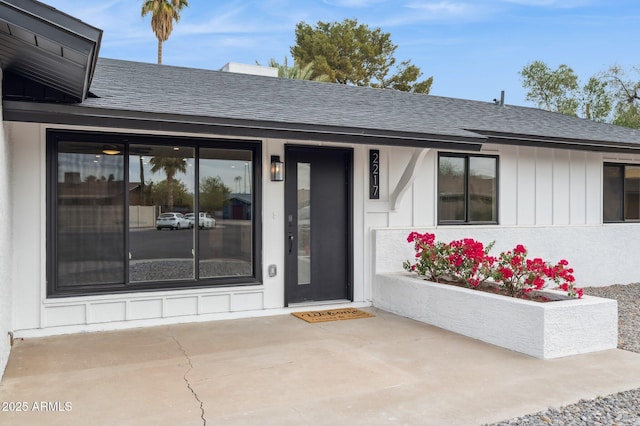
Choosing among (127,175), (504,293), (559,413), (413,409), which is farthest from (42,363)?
(504,293)

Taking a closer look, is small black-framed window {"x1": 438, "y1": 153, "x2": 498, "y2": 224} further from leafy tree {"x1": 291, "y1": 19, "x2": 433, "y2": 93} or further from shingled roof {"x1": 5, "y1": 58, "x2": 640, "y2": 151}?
leafy tree {"x1": 291, "y1": 19, "x2": 433, "y2": 93}

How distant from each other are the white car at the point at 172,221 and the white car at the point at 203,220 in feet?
0.16

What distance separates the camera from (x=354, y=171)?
6969 millimetres

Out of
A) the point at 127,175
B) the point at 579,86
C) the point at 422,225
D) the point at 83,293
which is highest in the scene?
the point at 579,86

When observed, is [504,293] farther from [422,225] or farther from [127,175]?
[127,175]

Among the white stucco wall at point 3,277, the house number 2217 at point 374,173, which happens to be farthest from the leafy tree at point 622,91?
the white stucco wall at point 3,277

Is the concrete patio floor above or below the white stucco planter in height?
below

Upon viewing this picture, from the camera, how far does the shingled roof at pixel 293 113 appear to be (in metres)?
4.83

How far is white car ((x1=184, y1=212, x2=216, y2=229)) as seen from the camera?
6.02 metres

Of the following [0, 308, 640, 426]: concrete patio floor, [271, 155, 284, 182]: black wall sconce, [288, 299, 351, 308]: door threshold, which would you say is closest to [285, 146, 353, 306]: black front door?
[288, 299, 351, 308]: door threshold

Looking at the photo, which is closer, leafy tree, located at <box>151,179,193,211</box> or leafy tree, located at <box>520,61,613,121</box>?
leafy tree, located at <box>151,179,193,211</box>

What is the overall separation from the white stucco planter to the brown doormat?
1.01m

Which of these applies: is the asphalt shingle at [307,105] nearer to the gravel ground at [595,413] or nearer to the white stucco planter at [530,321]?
the white stucco planter at [530,321]

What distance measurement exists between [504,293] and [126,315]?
429 cm
